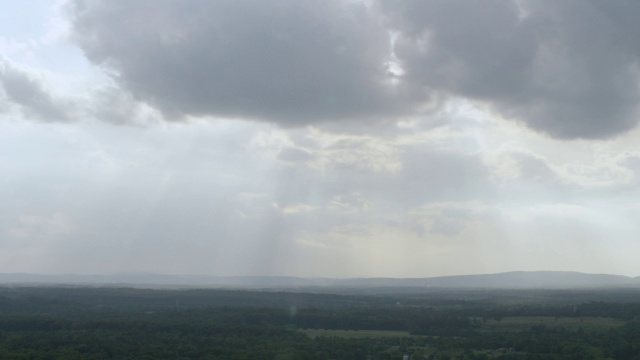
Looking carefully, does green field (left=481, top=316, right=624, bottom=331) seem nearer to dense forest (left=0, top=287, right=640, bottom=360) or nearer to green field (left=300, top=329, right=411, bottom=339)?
dense forest (left=0, top=287, right=640, bottom=360)

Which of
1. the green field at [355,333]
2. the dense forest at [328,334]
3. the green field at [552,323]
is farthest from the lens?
the green field at [552,323]

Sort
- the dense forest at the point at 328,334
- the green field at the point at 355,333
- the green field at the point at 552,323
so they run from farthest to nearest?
the green field at the point at 552,323, the green field at the point at 355,333, the dense forest at the point at 328,334

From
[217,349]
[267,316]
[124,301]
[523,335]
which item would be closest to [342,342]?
[217,349]

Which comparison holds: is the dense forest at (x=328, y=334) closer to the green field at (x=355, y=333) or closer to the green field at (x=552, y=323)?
the green field at (x=355, y=333)

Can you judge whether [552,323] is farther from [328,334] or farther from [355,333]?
[328,334]

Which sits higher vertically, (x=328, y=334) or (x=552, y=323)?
(x=552, y=323)

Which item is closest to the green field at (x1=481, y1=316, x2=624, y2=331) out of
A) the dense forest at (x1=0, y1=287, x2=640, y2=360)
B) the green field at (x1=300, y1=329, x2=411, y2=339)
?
the dense forest at (x1=0, y1=287, x2=640, y2=360)

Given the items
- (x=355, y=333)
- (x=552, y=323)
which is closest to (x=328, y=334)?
(x=355, y=333)

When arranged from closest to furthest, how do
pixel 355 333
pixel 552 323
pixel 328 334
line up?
pixel 328 334 → pixel 355 333 → pixel 552 323

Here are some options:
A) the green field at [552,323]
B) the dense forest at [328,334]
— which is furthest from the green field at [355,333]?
the green field at [552,323]

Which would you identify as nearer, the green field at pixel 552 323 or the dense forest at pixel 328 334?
the dense forest at pixel 328 334
